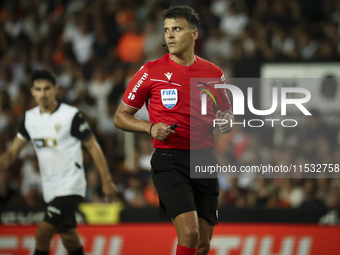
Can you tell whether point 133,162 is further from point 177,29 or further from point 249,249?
point 177,29

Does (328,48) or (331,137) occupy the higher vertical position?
(328,48)

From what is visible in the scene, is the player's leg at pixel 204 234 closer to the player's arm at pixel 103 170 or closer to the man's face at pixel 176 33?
the player's arm at pixel 103 170

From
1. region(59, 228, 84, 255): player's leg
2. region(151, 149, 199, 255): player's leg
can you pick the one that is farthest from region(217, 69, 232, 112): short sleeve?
region(59, 228, 84, 255): player's leg

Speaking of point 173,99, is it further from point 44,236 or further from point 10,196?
point 10,196

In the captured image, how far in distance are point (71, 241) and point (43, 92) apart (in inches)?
69.9

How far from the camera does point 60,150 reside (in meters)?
5.32

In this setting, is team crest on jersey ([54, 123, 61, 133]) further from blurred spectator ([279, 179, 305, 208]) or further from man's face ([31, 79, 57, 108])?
blurred spectator ([279, 179, 305, 208])

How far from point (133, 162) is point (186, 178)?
15.9ft

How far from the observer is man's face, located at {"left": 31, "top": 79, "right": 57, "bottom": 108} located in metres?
5.39

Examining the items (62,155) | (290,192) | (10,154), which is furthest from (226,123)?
(290,192)

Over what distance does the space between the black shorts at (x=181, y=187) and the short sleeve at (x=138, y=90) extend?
0.50 meters

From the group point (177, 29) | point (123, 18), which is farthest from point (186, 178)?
point (123, 18)

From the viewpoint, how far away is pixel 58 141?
5332 millimetres

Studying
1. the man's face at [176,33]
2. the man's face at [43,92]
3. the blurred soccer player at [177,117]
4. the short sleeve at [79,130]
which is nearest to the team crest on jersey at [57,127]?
the short sleeve at [79,130]
